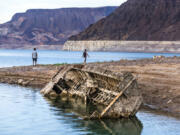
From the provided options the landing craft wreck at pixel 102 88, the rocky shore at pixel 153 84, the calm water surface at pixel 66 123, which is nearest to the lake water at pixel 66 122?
the calm water surface at pixel 66 123

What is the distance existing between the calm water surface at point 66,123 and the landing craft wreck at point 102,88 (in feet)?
1.88

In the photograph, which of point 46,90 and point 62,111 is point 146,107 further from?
point 46,90

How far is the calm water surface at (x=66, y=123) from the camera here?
15359 mm

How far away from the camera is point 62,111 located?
64.4 feet

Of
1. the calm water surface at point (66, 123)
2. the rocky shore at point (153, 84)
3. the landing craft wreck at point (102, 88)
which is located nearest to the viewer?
the calm water surface at point (66, 123)

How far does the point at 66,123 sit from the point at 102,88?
11.0 ft

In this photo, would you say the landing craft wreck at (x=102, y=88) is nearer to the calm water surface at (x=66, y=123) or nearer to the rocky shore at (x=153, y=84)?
the calm water surface at (x=66, y=123)

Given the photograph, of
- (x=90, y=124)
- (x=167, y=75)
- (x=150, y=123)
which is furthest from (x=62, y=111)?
(x=167, y=75)

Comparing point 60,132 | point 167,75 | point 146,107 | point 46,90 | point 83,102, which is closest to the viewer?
point 60,132

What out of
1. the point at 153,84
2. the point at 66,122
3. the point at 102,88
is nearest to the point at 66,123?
the point at 66,122

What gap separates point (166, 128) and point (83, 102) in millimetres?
7074

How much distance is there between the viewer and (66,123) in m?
16.7

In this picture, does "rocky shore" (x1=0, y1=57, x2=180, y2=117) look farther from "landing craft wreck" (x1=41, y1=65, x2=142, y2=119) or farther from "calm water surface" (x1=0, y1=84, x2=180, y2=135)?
"calm water surface" (x1=0, y1=84, x2=180, y2=135)

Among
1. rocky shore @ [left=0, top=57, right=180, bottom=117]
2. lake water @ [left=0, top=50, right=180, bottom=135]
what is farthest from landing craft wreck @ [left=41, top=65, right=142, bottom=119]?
rocky shore @ [left=0, top=57, right=180, bottom=117]
